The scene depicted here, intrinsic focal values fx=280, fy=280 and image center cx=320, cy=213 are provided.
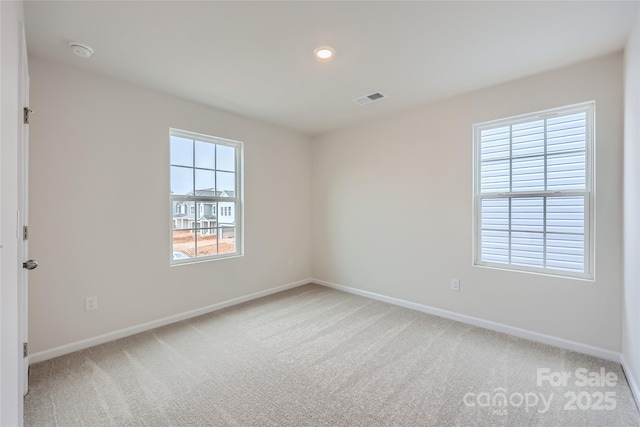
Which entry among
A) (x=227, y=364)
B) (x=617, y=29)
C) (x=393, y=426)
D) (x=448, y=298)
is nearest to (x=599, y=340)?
(x=448, y=298)

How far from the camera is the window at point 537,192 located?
8.18 ft

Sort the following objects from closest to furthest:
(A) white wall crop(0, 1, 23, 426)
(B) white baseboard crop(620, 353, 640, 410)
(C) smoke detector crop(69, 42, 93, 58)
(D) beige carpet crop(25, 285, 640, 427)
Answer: (A) white wall crop(0, 1, 23, 426) < (D) beige carpet crop(25, 285, 640, 427) < (B) white baseboard crop(620, 353, 640, 410) < (C) smoke detector crop(69, 42, 93, 58)

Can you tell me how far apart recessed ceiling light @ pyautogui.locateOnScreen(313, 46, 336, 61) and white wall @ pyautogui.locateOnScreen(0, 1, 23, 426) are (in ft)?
5.66

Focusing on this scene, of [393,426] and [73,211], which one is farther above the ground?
[73,211]

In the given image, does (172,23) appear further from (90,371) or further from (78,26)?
(90,371)

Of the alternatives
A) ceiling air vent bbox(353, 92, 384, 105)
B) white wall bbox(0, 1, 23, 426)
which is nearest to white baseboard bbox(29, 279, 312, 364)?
white wall bbox(0, 1, 23, 426)

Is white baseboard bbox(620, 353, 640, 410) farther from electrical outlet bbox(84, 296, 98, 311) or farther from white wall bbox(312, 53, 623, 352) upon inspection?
electrical outlet bbox(84, 296, 98, 311)

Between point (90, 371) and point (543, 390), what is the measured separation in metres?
3.32

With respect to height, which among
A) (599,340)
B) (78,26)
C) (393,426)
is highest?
(78,26)

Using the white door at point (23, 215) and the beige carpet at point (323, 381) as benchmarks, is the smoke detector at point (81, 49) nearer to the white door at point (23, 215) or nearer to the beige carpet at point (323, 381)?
the white door at point (23, 215)

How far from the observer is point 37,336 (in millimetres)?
2287

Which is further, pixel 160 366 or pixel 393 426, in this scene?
pixel 160 366

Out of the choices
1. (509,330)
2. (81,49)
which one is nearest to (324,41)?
(81,49)

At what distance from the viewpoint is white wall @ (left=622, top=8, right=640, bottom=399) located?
72.7 inches
